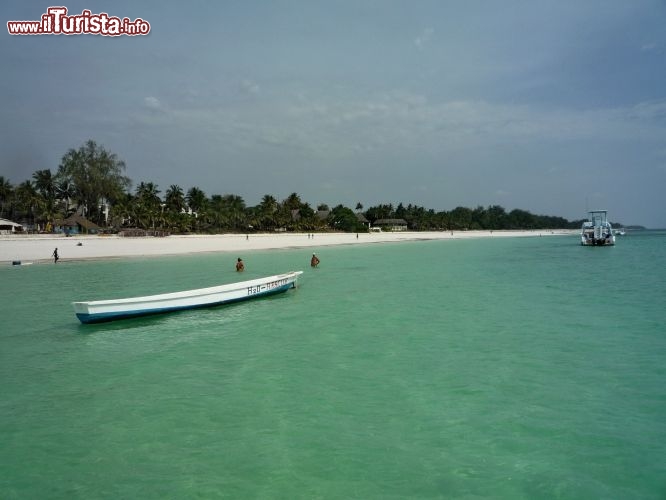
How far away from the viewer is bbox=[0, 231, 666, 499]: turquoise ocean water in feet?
19.9

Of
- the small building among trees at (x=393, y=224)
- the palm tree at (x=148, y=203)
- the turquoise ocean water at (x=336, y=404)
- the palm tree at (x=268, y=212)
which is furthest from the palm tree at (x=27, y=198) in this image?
the small building among trees at (x=393, y=224)

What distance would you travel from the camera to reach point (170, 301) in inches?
668

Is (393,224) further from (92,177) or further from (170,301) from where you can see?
(170,301)

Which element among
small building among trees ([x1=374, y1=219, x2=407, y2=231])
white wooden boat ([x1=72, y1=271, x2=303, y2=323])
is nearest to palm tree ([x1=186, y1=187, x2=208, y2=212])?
small building among trees ([x1=374, y1=219, x2=407, y2=231])

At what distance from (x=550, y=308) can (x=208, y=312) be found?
520 inches

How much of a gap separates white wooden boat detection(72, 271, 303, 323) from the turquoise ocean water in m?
0.50

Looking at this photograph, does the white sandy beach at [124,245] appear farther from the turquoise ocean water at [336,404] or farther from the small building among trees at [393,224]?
the small building among trees at [393,224]

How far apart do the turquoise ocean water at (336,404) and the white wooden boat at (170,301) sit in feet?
1.65

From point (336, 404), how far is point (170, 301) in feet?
33.8

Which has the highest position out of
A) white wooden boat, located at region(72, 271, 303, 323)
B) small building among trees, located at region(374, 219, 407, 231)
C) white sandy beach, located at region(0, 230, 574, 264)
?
small building among trees, located at region(374, 219, 407, 231)

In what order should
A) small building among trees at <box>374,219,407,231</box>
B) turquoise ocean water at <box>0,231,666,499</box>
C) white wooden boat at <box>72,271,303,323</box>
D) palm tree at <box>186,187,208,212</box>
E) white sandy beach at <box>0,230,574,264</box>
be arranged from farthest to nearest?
1. small building among trees at <box>374,219,407,231</box>
2. palm tree at <box>186,187,208,212</box>
3. white sandy beach at <box>0,230,574,264</box>
4. white wooden boat at <box>72,271,303,323</box>
5. turquoise ocean water at <box>0,231,666,499</box>

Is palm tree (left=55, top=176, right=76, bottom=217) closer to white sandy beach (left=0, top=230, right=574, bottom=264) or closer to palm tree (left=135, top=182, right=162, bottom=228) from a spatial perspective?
palm tree (left=135, top=182, right=162, bottom=228)

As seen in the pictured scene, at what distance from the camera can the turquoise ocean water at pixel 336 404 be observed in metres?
6.06

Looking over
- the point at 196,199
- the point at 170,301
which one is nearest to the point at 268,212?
the point at 196,199
